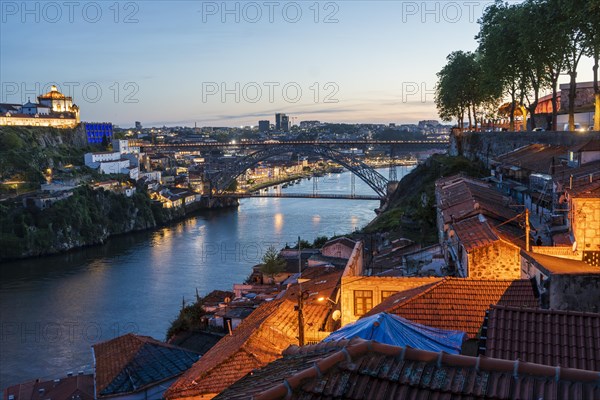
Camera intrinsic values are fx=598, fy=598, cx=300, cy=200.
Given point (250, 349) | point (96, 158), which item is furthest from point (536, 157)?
point (96, 158)

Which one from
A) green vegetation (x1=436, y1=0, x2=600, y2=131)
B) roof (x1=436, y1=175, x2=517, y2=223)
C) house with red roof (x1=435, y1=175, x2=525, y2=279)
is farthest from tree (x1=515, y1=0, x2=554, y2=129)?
house with red roof (x1=435, y1=175, x2=525, y2=279)

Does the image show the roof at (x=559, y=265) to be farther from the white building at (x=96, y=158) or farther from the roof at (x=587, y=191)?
the white building at (x=96, y=158)

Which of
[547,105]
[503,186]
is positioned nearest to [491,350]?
[503,186]

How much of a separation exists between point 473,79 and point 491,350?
53.4 ft

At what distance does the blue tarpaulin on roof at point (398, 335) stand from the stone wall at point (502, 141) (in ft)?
23.0

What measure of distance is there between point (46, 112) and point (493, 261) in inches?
1527

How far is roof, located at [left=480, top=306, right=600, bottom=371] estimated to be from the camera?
2.23 m

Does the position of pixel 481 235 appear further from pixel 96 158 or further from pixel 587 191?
pixel 96 158

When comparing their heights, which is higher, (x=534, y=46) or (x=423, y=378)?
(x=534, y=46)

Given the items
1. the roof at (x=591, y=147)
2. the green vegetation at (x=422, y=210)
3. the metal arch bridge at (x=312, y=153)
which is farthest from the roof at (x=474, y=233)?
the metal arch bridge at (x=312, y=153)

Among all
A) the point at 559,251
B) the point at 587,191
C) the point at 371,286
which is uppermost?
the point at 587,191

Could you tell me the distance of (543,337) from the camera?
2.35m

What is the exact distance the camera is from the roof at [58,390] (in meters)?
7.20

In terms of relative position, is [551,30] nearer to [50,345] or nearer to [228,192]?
[50,345]
